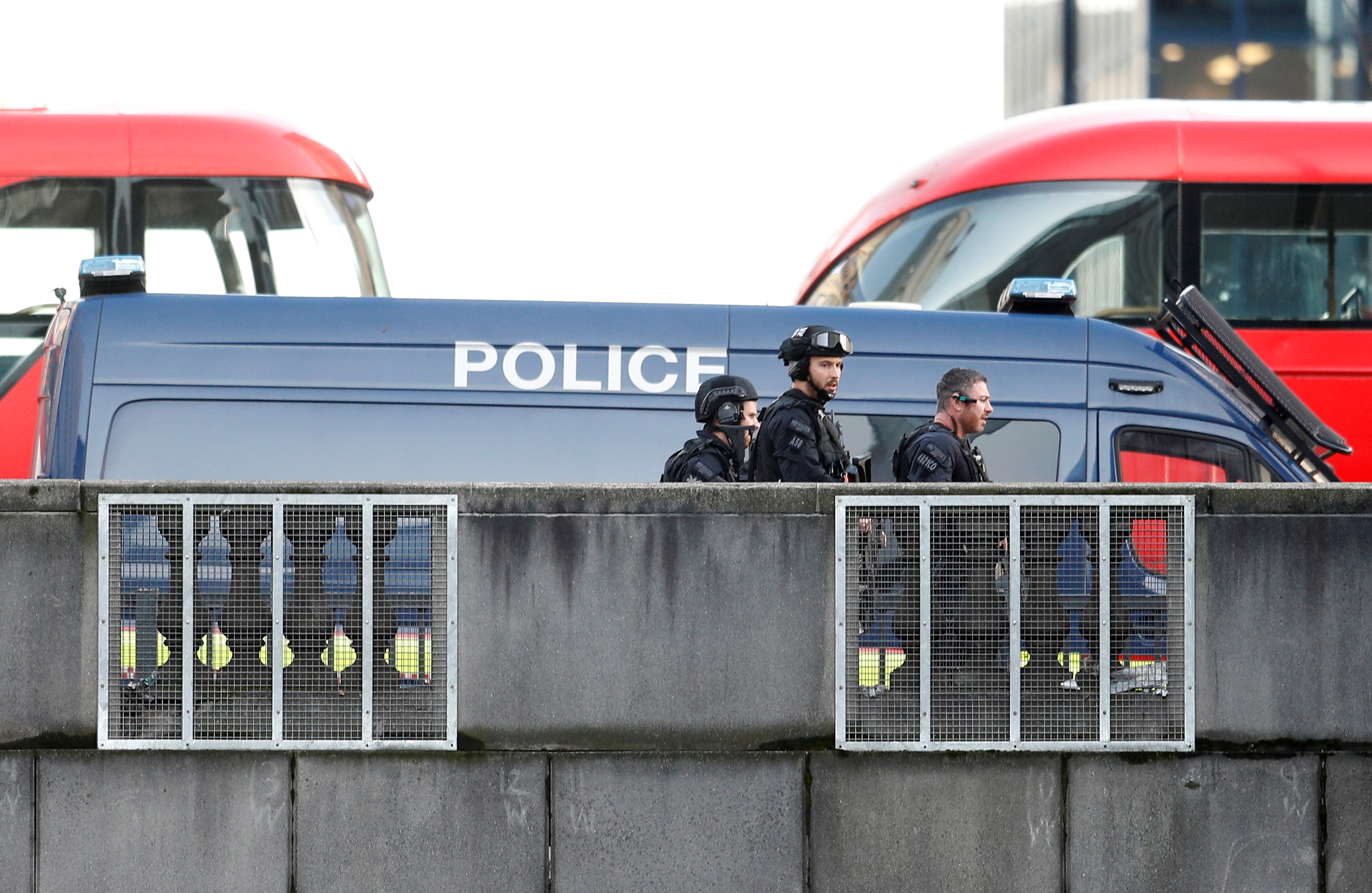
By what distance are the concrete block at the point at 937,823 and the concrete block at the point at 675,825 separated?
0.35 feet

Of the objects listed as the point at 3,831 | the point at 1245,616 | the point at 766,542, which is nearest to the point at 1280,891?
the point at 1245,616

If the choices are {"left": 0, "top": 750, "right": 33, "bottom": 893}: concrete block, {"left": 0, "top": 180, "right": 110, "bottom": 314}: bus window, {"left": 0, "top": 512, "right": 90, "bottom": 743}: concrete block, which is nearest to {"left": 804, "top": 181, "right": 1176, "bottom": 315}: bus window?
{"left": 0, "top": 180, "right": 110, "bottom": 314}: bus window

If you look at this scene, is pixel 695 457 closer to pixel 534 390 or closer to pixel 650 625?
pixel 534 390

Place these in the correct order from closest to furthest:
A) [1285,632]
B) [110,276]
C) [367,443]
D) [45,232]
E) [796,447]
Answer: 1. [1285,632]
2. [796,447]
3. [367,443]
4. [110,276]
5. [45,232]

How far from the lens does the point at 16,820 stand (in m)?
4.90

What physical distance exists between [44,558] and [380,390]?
2564 mm

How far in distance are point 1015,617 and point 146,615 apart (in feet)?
9.50

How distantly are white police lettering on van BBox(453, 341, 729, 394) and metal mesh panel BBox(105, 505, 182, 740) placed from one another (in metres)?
2.55

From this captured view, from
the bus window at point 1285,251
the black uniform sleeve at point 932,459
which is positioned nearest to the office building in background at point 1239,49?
the bus window at point 1285,251

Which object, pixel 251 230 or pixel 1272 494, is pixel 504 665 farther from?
pixel 251 230

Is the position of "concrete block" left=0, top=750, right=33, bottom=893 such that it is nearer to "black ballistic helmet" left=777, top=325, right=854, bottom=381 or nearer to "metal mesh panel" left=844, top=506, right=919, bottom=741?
"metal mesh panel" left=844, top=506, right=919, bottom=741

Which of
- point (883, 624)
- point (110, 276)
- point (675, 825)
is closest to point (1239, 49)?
point (110, 276)

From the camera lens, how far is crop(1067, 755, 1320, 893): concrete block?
16.2 ft

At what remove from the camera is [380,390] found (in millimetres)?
7371
